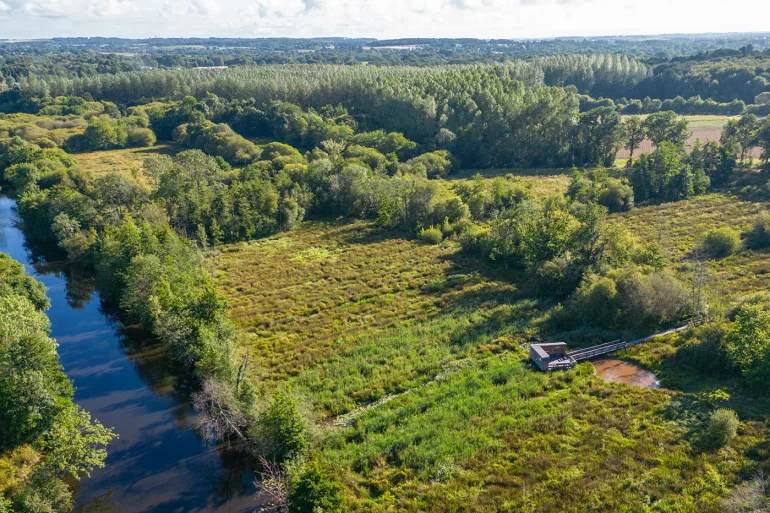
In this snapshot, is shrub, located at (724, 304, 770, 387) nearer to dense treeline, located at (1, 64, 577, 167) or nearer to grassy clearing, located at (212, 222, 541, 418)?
grassy clearing, located at (212, 222, 541, 418)

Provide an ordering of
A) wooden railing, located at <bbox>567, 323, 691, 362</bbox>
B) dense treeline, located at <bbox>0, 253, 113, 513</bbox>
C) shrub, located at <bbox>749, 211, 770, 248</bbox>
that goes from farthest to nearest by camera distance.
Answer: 1. shrub, located at <bbox>749, 211, 770, 248</bbox>
2. wooden railing, located at <bbox>567, 323, 691, 362</bbox>
3. dense treeline, located at <bbox>0, 253, 113, 513</bbox>

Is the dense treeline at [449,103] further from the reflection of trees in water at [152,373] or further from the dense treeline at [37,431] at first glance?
the dense treeline at [37,431]

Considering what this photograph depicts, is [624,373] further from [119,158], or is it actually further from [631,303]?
[119,158]

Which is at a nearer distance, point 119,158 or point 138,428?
point 138,428

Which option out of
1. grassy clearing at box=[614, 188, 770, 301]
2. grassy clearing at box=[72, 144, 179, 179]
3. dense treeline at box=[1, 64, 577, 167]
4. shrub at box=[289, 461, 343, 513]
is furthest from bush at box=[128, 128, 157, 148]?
shrub at box=[289, 461, 343, 513]

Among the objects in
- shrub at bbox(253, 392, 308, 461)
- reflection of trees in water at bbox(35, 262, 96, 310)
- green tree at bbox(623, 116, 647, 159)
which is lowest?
reflection of trees in water at bbox(35, 262, 96, 310)

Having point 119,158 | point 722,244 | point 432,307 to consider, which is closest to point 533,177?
point 722,244
